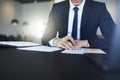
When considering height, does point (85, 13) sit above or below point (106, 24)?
above

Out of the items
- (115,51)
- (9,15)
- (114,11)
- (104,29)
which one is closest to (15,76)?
(115,51)

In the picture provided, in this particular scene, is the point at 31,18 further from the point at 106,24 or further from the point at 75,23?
the point at 106,24

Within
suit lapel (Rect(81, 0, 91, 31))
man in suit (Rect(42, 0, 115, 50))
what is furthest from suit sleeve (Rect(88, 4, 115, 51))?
suit lapel (Rect(81, 0, 91, 31))

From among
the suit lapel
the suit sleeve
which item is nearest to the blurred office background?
the suit sleeve

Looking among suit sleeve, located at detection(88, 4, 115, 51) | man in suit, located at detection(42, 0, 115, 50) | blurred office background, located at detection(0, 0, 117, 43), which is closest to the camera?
suit sleeve, located at detection(88, 4, 115, 51)

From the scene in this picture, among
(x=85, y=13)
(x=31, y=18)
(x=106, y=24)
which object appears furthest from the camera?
(x=31, y=18)

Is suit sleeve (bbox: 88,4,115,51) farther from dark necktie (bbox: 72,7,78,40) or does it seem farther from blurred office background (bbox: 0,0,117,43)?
dark necktie (bbox: 72,7,78,40)

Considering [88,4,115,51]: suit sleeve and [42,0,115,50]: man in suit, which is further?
[42,0,115,50]: man in suit

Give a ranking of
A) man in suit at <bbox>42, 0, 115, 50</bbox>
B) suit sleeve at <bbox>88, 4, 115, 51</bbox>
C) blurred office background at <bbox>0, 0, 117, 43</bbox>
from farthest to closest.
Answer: blurred office background at <bbox>0, 0, 117, 43</bbox>, man in suit at <bbox>42, 0, 115, 50</bbox>, suit sleeve at <bbox>88, 4, 115, 51</bbox>

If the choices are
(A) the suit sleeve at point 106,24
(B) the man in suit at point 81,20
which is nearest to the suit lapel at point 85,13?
(B) the man in suit at point 81,20

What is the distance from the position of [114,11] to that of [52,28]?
1.91ft

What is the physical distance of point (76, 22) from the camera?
1758mm

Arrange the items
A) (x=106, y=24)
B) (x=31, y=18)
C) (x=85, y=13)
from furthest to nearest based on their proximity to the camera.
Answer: (x=31, y=18)
(x=85, y=13)
(x=106, y=24)

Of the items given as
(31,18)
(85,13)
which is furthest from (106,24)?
(31,18)
